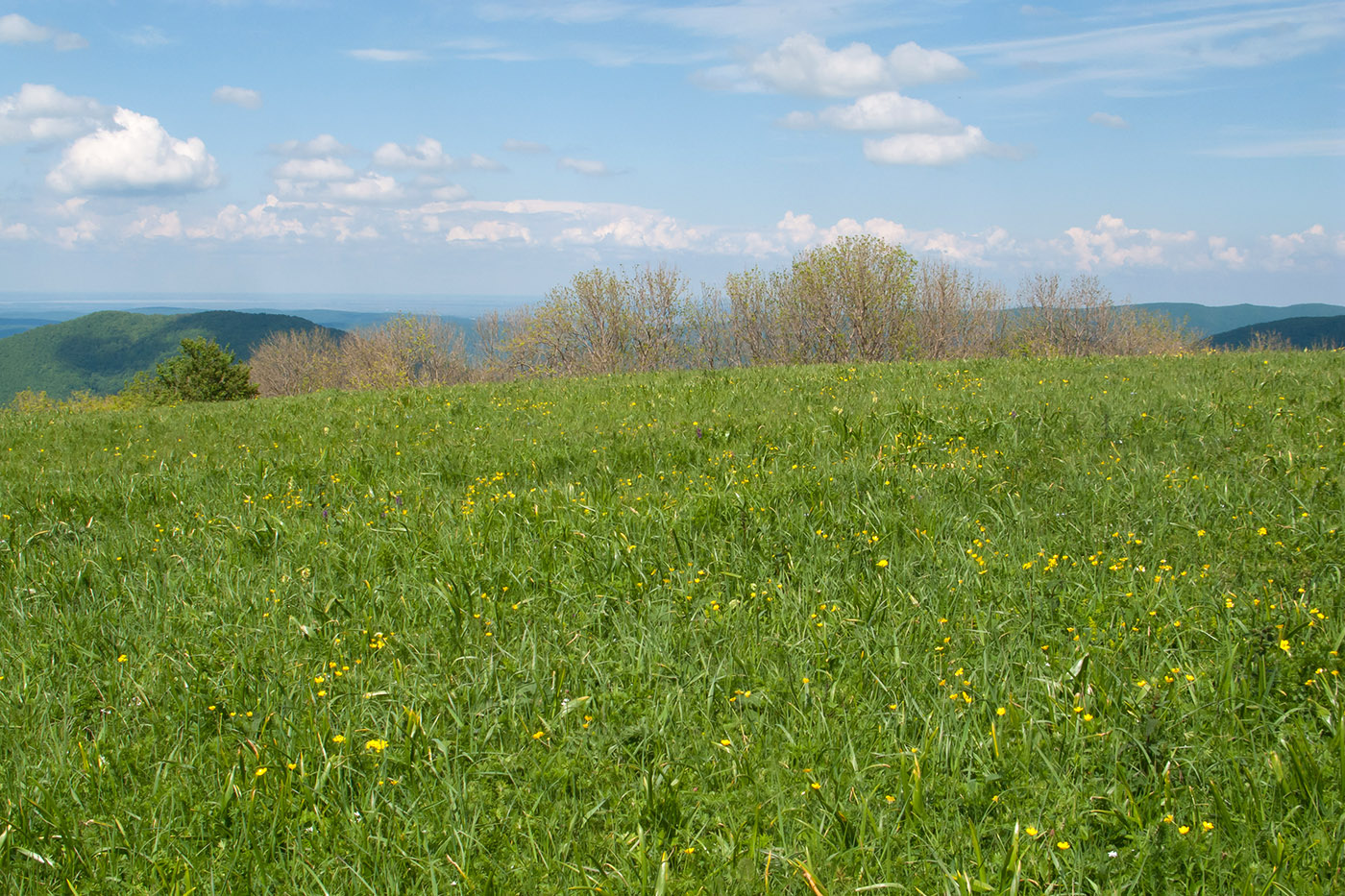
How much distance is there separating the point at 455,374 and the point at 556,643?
98.3 meters

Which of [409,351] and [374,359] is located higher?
[409,351]

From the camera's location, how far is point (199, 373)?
148 ft

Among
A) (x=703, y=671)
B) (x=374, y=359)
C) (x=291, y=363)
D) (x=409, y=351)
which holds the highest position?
(x=409, y=351)

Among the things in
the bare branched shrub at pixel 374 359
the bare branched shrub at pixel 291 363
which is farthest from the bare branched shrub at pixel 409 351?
the bare branched shrub at pixel 291 363

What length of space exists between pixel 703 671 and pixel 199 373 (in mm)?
50781

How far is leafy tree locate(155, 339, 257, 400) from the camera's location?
44750mm

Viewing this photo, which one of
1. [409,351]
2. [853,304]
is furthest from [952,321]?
[409,351]

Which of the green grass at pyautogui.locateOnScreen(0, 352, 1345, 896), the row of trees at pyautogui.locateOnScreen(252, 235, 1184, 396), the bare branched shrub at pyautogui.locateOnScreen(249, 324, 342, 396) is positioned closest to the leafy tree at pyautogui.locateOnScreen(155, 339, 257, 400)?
the row of trees at pyautogui.locateOnScreen(252, 235, 1184, 396)

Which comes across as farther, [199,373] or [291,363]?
[291,363]

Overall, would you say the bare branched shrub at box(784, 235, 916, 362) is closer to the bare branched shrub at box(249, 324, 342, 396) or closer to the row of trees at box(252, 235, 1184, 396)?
the row of trees at box(252, 235, 1184, 396)

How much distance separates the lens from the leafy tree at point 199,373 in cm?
4475

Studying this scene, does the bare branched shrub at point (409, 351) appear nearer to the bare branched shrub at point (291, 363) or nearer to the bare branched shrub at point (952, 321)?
the bare branched shrub at point (291, 363)

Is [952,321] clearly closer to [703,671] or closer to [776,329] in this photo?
[776,329]

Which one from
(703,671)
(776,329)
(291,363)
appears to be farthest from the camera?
(291,363)
